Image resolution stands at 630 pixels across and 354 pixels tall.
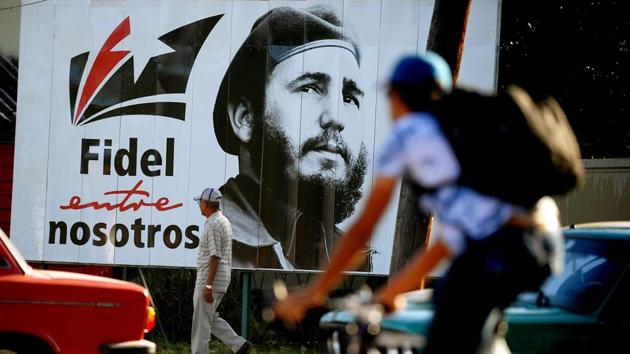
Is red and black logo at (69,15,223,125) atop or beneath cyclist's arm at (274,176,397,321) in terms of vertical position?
atop

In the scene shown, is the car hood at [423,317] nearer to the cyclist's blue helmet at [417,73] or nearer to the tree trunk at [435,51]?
the cyclist's blue helmet at [417,73]

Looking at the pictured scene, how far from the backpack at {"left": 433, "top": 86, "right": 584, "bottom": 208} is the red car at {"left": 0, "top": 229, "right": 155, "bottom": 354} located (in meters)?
4.52

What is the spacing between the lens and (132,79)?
42.7 ft

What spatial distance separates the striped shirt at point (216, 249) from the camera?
36.3 ft

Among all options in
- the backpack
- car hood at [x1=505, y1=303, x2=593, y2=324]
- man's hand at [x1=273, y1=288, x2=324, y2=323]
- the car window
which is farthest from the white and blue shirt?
the car window

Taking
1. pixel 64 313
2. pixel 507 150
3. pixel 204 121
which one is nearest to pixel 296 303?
pixel 507 150

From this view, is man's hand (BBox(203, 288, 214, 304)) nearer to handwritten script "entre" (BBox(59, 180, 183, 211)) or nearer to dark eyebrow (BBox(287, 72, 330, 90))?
handwritten script "entre" (BBox(59, 180, 183, 211))

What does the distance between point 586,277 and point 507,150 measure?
2914mm

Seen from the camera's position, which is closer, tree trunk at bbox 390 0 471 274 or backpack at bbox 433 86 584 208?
backpack at bbox 433 86 584 208

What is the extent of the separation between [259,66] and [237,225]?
196 centimetres

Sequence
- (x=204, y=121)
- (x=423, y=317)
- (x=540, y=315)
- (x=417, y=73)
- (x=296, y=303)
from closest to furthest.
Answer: (x=296, y=303) → (x=417, y=73) → (x=423, y=317) → (x=540, y=315) → (x=204, y=121)

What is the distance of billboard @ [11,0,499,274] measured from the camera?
12484mm

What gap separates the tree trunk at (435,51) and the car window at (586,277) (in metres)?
2.81

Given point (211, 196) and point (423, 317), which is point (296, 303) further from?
point (211, 196)
